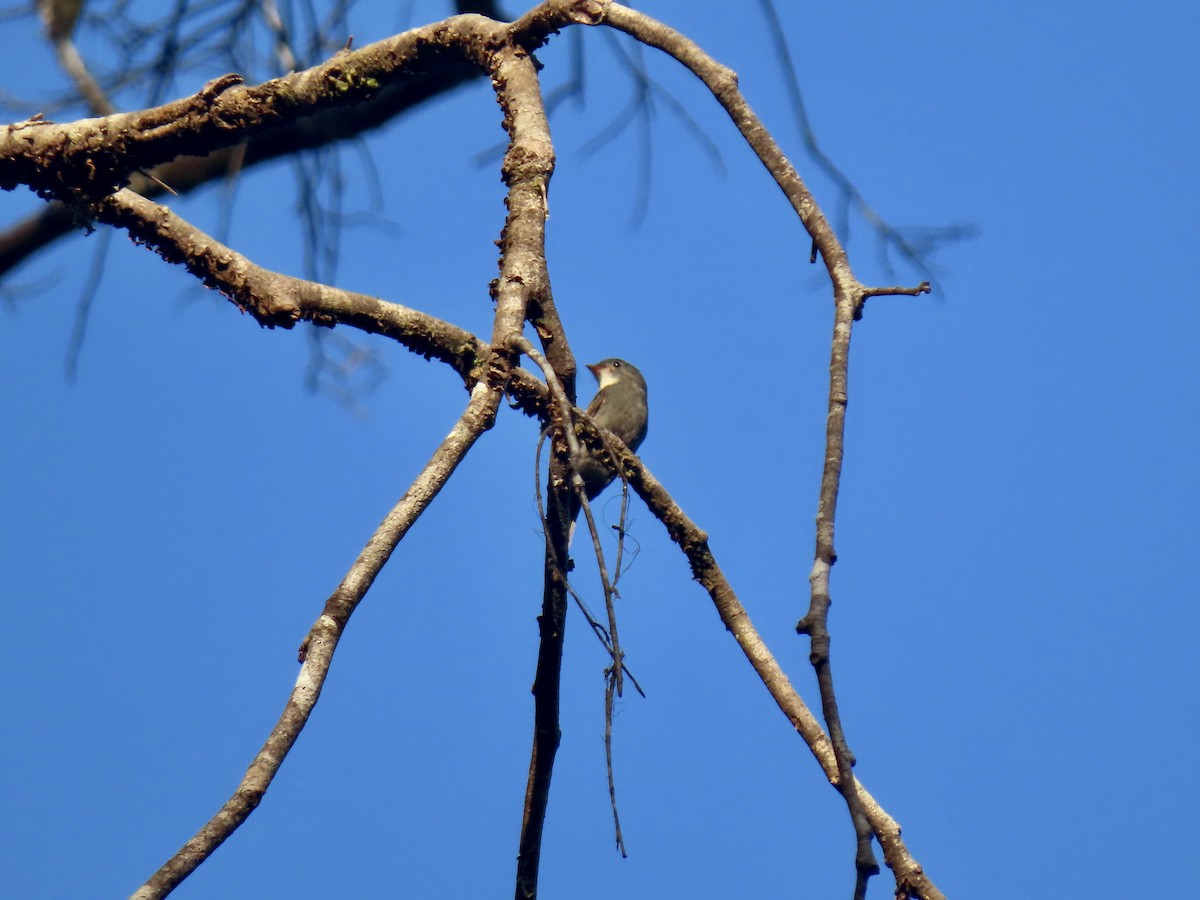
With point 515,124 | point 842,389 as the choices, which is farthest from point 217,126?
point 842,389

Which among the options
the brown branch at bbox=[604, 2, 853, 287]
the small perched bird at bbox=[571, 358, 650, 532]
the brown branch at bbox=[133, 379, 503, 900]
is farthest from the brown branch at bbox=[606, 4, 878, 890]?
the small perched bird at bbox=[571, 358, 650, 532]

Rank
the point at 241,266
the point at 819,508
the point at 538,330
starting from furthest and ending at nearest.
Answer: the point at 241,266 → the point at 538,330 → the point at 819,508

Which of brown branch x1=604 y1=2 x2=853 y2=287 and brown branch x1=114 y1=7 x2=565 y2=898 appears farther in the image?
brown branch x1=604 y1=2 x2=853 y2=287

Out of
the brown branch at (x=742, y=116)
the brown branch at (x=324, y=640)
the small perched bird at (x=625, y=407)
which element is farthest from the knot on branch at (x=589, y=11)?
the small perched bird at (x=625, y=407)

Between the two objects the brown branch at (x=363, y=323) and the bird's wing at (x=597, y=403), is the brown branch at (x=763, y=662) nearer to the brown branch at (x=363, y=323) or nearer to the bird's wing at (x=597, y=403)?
the brown branch at (x=363, y=323)

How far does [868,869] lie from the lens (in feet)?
4.00

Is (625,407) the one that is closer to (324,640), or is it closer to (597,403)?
(597,403)

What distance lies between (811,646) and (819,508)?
0.93 ft

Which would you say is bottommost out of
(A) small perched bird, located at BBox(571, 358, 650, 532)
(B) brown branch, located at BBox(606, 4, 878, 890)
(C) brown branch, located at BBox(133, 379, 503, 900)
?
(C) brown branch, located at BBox(133, 379, 503, 900)

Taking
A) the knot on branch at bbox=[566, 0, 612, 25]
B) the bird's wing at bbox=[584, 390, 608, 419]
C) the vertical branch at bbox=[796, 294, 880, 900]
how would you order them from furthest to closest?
the bird's wing at bbox=[584, 390, 608, 419], the knot on branch at bbox=[566, 0, 612, 25], the vertical branch at bbox=[796, 294, 880, 900]

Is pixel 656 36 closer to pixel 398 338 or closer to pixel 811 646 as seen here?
pixel 398 338

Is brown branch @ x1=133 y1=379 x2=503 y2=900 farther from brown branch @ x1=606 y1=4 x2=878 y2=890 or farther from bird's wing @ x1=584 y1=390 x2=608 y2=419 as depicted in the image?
bird's wing @ x1=584 y1=390 x2=608 y2=419

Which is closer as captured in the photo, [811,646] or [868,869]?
[868,869]

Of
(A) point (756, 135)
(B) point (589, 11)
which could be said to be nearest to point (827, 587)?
(A) point (756, 135)
